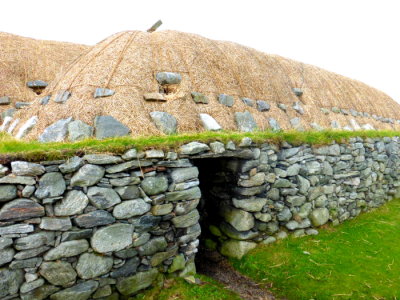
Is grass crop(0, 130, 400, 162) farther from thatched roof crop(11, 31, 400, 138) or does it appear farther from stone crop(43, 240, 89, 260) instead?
stone crop(43, 240, 89, 260)

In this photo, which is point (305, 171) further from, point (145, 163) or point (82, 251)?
point (82, 251)

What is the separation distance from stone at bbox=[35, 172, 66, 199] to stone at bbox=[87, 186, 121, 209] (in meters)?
0.41

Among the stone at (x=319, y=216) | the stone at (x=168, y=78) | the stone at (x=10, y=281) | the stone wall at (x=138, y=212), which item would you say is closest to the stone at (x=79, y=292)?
the stone wall at (x=138, y=212)

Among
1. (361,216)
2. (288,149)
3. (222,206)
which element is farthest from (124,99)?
(361,216)

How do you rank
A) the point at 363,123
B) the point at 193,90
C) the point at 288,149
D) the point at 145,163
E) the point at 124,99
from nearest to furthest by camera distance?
the point at 145,163, the point at 124,99, the point at 288,149, the point at 193,90, the point at 363,123

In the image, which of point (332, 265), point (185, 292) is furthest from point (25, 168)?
point (332, 265)

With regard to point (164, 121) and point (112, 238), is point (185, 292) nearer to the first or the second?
point (112, 238)

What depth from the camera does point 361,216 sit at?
30.3 ft

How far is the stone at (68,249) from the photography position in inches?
163

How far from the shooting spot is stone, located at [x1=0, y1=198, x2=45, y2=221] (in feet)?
12.6

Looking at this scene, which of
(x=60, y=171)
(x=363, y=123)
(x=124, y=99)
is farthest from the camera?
(x=363, y=123)

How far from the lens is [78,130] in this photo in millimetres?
5742

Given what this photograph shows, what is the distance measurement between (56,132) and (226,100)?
14.9 ft

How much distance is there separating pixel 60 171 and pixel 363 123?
13477mm
